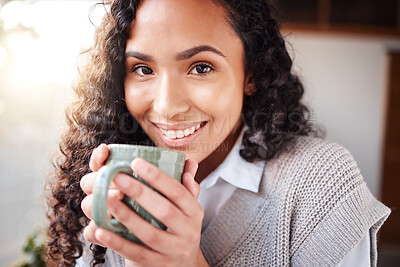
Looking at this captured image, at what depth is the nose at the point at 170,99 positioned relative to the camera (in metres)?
0.83

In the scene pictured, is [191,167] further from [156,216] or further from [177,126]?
[177,126]

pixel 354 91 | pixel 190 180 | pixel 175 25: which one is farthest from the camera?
pixel 354 91

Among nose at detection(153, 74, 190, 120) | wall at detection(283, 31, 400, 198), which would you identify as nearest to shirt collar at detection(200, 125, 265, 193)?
nose at detection(153, 74, 190, 120)

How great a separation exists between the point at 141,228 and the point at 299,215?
46 centimetres

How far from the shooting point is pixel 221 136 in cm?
96

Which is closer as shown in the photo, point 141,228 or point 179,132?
point 141,228

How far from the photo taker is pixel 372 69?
339 centimetres

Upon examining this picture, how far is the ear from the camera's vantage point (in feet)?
3.45

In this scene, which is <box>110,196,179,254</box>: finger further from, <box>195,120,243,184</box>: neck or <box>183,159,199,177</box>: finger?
<box>195,120,243,184</box>: neck

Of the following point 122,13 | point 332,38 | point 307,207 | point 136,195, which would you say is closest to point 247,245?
point 307,207

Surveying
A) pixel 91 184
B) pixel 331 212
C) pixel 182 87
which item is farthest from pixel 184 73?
pixel 331 212

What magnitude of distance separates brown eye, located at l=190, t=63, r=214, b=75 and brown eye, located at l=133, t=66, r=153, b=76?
0.11 meters

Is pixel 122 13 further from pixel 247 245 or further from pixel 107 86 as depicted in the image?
pixel 247 245

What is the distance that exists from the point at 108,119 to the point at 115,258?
Answer: 37cm
